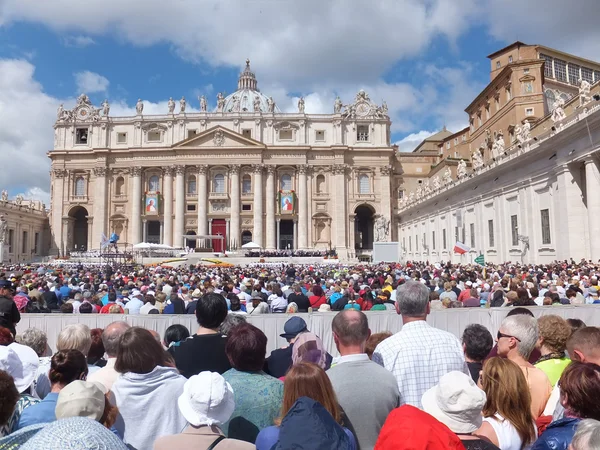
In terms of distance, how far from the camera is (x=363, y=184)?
6538 cm

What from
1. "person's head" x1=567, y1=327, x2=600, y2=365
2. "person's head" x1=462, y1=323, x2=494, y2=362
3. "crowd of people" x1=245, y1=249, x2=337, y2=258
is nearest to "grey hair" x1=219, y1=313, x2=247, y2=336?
"person's head" x1=462, y1=323, x2=494, y2=362

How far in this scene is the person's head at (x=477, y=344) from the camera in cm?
454

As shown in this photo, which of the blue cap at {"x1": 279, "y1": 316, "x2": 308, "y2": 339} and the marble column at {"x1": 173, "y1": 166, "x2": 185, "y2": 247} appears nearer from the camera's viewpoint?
the blue cap at {"x1": 279, "y1": 316, "x2": 308, "y2": 339}

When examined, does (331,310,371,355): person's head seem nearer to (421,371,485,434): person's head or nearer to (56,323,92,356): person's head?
(421,371,485,434): person's head

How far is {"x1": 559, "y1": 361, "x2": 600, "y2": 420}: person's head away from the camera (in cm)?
278

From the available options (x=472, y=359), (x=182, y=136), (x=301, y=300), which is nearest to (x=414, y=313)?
(x=472, y=359)

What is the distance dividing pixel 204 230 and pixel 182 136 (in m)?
14.0

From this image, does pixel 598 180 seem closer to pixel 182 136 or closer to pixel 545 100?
pixel 545 100

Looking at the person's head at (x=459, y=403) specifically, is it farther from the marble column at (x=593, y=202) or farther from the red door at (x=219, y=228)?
the red door at (x=219, y=228)

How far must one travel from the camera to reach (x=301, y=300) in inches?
436

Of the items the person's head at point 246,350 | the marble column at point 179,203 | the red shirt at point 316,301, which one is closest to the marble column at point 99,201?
the marble column at point 179,203

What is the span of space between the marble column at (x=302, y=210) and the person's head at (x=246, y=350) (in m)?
58.4

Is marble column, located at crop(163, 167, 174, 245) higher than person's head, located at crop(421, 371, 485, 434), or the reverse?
marble column, located at crop(163, 167, 174, 245)

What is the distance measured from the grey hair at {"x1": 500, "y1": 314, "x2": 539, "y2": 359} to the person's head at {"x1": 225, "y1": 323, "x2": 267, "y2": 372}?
239 centimetres
